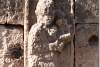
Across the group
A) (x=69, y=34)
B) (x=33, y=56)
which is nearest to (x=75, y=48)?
(x=69, y=34)

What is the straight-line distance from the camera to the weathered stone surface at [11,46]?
473cm

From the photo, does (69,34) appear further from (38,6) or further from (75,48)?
(38,6)

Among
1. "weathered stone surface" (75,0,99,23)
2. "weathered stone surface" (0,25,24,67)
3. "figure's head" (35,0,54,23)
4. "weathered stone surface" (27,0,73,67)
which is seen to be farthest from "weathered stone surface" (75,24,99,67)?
"weathered stone surface" (0,25,24,67)

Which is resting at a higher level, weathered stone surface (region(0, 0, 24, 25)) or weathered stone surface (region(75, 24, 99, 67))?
weathered stone surface (region(0, 0, 24, 25))

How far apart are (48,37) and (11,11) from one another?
0.69m

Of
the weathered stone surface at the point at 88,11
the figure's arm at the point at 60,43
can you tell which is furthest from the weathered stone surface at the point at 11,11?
the weathered stone surface at the point at 88,11

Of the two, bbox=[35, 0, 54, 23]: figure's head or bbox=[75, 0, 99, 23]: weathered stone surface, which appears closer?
bbox=[35, 0, 54, 23]: figure's head

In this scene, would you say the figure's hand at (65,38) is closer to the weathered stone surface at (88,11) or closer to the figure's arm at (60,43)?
the figure's arm at (60,43)

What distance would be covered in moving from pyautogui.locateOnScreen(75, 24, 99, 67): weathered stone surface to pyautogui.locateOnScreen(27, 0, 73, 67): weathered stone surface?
0.20m

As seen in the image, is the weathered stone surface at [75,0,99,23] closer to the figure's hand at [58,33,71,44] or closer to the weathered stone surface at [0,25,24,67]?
the figure's hand at [58,33,71,44]

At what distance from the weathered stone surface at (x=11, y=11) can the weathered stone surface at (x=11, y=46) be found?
4.4 inches

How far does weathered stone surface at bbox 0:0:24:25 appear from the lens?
4.78 metres

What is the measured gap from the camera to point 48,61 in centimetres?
458

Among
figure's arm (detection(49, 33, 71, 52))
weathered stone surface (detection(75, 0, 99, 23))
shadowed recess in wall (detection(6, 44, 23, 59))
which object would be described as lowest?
shadowed recess in wall (detection(6, 44, 23, 59))
